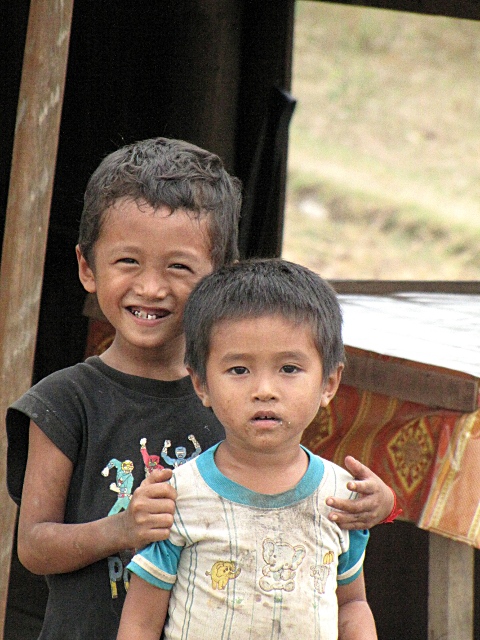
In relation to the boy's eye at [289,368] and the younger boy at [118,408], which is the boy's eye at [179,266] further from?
the boy's eye at [289,368]

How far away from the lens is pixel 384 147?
49.2 feet

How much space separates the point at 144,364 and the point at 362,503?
49 centimetres

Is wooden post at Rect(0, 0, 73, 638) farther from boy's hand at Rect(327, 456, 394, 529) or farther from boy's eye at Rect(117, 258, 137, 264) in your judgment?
boy's hand at Rect(327, 456, 394, 529)

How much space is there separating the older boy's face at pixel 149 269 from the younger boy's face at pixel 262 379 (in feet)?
0.68

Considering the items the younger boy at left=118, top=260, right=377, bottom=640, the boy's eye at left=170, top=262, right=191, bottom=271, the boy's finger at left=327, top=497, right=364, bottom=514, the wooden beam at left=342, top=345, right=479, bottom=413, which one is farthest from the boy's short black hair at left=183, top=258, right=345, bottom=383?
the wooden beam at left=342, top=345, right=479, bottom=413

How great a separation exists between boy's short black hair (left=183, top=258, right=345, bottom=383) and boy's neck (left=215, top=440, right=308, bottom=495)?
0.47 feet

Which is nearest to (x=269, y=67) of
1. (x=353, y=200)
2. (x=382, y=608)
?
(x=382, y=608)

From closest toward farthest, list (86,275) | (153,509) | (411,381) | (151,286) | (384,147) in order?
(153,509) < (151,286) < (86,275) < (411,381) < (384,147)

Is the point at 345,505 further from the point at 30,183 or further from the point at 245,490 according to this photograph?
the point at 30,183

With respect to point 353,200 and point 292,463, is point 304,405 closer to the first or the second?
point 292,463

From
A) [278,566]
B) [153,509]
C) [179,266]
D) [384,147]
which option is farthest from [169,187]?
[384,147]

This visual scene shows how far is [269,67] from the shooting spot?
414 cm

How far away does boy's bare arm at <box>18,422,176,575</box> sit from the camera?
168 cm

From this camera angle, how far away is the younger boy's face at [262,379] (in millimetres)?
1693
